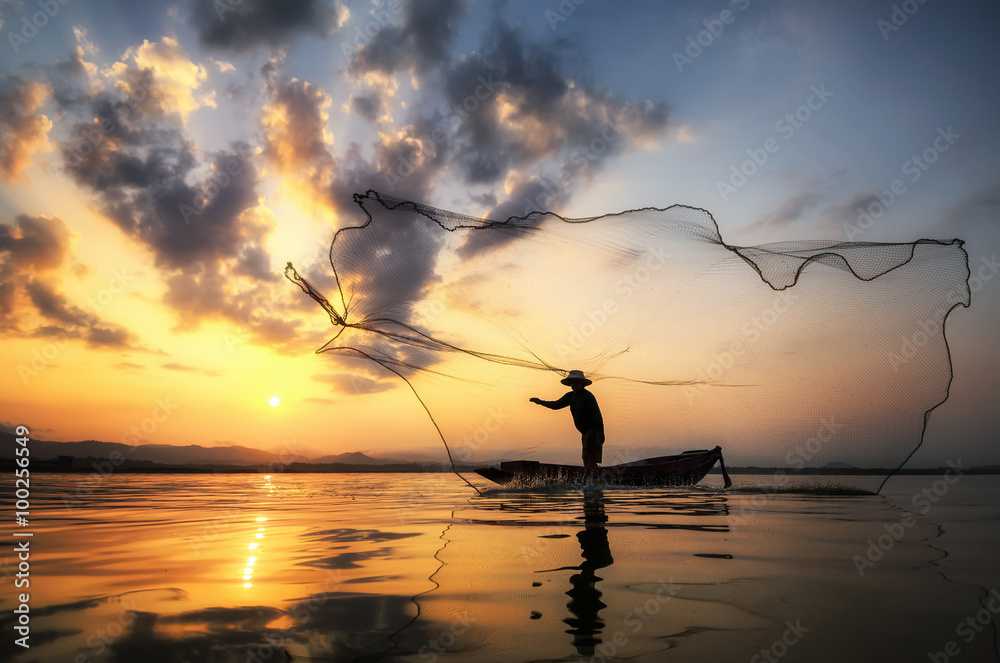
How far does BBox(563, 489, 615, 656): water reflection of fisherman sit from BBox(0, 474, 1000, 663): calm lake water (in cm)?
2

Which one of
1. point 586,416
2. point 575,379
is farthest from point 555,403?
point 586,416

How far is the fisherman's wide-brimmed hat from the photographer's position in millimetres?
15359

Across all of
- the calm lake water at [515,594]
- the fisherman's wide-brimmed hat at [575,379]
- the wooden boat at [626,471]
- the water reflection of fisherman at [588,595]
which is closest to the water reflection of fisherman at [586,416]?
the fisherman's wide-brimmed hat at [575,379]

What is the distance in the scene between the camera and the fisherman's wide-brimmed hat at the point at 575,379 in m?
15.4

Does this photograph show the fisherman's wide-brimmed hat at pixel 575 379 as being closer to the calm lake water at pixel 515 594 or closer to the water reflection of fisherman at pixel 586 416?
the water reflection of fisherman at pixel 586 416

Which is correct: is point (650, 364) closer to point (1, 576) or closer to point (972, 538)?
point (972, 538)

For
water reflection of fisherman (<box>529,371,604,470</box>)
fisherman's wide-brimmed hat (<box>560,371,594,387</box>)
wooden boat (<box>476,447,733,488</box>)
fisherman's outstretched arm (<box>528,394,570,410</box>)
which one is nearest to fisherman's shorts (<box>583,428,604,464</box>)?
water reflection of fisherman (<box>529,371,604,470</box>)

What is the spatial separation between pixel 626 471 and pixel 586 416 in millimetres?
2788

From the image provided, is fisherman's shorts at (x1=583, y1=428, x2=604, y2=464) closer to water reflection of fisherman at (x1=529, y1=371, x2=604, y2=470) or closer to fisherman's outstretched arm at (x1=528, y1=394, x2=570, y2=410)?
water reflection of fisherman at (x1=529, y1=371, x2=604, y2=470)

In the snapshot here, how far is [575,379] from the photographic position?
625 inches

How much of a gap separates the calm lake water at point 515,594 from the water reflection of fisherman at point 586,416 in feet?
26.1

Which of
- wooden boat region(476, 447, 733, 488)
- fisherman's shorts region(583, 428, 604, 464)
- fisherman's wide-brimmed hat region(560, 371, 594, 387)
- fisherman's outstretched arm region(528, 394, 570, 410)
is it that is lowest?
wooden boat region(476, 447, 733, 488)

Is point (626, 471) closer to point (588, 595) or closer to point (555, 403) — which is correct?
point (555, 403)

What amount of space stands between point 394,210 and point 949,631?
34.7 ft
